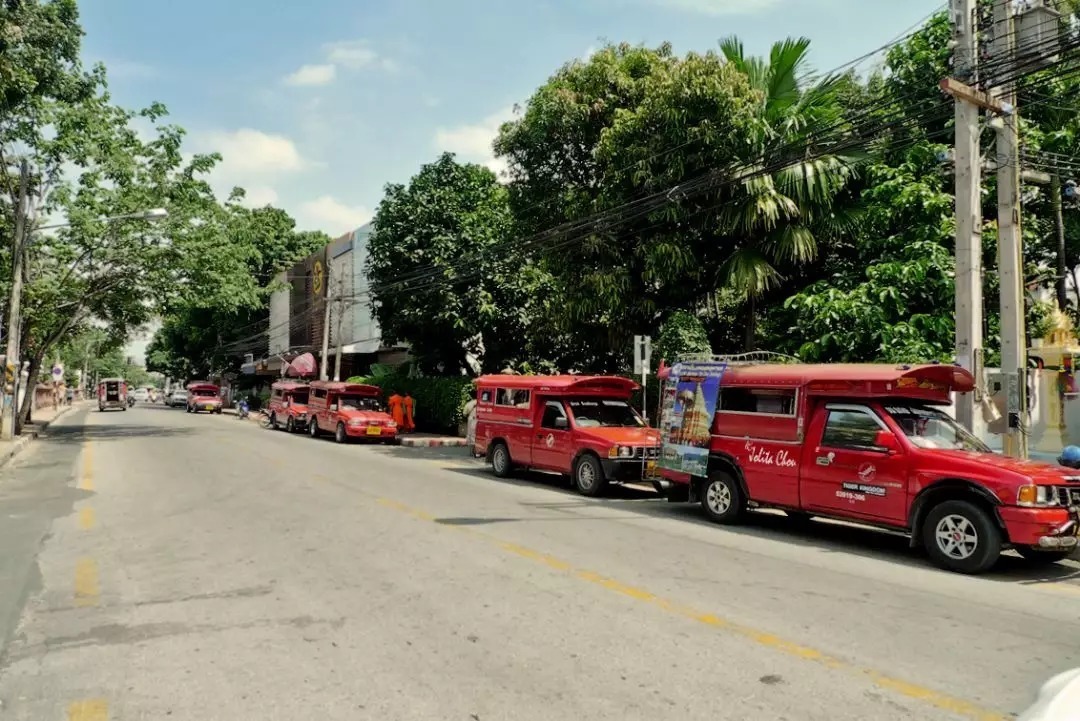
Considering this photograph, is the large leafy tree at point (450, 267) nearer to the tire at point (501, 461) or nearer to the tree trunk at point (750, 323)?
the tree trunk at point (750, 323)

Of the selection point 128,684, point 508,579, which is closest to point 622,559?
point 508,579

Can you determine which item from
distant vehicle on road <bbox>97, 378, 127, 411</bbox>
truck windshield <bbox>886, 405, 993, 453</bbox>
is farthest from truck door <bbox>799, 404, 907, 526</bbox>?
distant vehicle on road <bbox>97, 378, 127, 411</bbox>

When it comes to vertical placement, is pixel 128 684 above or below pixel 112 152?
below

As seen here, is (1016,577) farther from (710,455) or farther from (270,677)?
(270,677)

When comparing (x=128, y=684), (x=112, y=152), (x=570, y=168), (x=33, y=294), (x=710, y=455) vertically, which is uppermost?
(x=112, y=152)

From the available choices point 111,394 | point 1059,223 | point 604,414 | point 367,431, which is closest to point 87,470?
point 367,431

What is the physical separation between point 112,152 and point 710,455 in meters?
22.6

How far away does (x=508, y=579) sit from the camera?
7.13 m

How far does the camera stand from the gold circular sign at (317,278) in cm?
4731

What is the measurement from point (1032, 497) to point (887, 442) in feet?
4.98

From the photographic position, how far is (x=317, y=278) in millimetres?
48281

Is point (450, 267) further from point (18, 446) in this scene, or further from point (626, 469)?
point (626, 469)

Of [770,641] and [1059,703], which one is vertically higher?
[1059,703]

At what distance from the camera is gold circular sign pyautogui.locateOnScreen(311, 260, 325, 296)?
47312 mm
